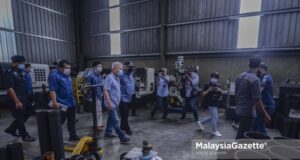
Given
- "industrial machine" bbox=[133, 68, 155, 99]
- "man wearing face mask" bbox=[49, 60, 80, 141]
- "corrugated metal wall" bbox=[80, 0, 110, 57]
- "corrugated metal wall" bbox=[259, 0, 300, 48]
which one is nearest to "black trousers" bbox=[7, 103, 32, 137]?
"man wearing face mask" bbox=[49, 60, 80, 141]

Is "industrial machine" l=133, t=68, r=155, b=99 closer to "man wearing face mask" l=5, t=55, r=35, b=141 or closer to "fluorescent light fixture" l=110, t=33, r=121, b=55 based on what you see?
"fluorescent light fixture" l=110, t=33, r=121, b=55

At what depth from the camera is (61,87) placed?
102 inches

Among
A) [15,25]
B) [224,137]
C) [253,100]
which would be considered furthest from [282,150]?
[15,25]

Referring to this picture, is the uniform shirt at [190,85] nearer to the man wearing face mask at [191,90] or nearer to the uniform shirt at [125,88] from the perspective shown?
the man wearing face mask at [191,90]

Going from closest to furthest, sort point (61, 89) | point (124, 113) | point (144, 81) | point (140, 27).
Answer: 1. point (61, 89)
2. point (124, 113)
3. point (144, 81)
4. point (140, 27)

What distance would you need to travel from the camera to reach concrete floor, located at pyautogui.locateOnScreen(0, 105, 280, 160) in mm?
2568

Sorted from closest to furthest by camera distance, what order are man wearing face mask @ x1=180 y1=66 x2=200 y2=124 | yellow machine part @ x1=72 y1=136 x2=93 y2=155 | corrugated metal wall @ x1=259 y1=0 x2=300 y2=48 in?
yellow machine part @ x1=72 y1=136 x2=93 y2=155 → man wearing face mask @ x1=180 y1=66 x2=200 y2=124 → corrugated metal wall @ x1=259 y1=0 x2=300 y2=48

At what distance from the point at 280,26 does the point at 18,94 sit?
6870mm

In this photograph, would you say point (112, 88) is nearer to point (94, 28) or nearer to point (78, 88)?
point (78, 88)

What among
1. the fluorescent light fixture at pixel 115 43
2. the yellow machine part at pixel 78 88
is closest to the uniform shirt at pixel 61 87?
the yellow machine part at pixel 78 88

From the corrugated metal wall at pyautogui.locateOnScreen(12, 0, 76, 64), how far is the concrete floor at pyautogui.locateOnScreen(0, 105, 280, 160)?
383cm

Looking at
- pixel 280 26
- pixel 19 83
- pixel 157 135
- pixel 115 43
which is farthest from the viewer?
pixel 115 43

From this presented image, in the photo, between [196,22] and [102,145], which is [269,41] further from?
[102,145]

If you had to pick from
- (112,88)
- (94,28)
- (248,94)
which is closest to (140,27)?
(94,28)
